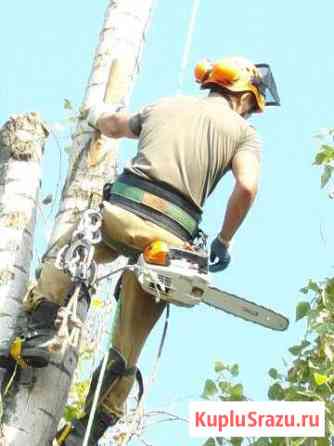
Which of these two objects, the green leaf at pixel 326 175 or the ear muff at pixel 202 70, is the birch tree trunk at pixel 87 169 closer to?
the ear muff at pixel 202 70

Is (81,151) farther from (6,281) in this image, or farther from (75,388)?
(75,388)

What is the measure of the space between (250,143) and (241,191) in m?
0.29

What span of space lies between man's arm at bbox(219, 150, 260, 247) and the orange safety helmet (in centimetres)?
36

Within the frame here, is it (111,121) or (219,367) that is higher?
(111,121)

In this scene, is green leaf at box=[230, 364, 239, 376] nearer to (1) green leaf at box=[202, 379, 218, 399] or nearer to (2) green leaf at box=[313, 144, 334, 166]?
(1) green leaf at box=[202, 379, 218, 399]

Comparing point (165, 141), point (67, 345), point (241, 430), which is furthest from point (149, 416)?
point (165, 141)

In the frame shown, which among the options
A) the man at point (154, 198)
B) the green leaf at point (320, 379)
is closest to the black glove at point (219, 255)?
the man at point (154, 198)

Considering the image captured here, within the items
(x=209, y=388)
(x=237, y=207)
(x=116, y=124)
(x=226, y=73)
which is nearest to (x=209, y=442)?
(x=209, y=388)

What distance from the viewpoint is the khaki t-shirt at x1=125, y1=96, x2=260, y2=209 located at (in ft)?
13.1

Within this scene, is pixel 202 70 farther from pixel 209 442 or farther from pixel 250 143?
pixel 209 442

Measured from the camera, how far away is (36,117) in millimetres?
4316

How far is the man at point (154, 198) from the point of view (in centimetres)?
389

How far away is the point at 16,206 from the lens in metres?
4.07

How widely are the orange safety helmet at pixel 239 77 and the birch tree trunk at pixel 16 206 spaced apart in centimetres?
67
